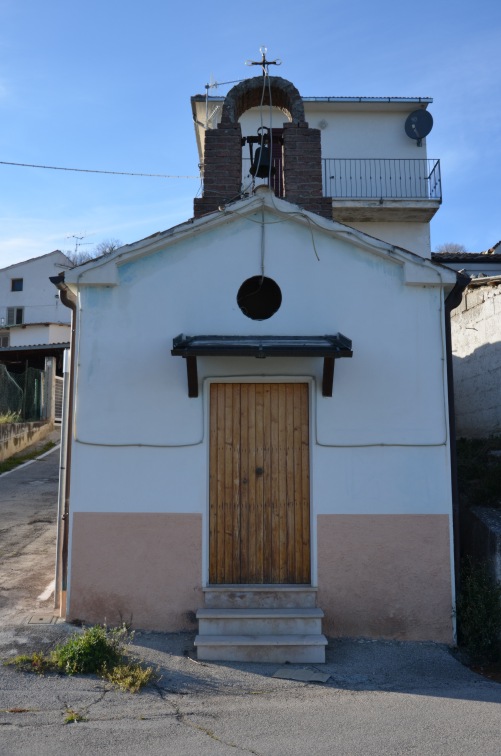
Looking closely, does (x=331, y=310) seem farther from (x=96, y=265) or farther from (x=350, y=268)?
(x=96, y=265)

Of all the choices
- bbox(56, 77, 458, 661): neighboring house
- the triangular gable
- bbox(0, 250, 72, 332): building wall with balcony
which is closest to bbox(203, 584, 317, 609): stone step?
bbox(56, 77, 458, 661): neighboring house

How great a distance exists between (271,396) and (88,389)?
2015mm

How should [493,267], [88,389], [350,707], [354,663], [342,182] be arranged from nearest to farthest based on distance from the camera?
[350,707] → [354,663] → [88,389] → [493,267] → [342,182]

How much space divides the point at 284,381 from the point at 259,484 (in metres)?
1.17

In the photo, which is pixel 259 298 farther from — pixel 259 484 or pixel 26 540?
pixel 26 540

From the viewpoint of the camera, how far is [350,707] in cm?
589

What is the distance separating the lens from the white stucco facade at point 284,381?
25.0ft

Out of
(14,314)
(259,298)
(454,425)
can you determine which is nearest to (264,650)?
(454,425)

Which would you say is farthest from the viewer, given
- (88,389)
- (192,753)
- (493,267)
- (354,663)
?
(493,267)

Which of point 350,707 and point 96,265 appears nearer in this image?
point 350,707

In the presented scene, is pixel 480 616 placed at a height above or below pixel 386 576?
below

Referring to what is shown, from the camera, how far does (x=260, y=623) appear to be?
23.7 feet

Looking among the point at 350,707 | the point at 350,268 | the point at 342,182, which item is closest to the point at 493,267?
the point at 342,182

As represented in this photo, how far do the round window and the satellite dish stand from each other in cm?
1559
